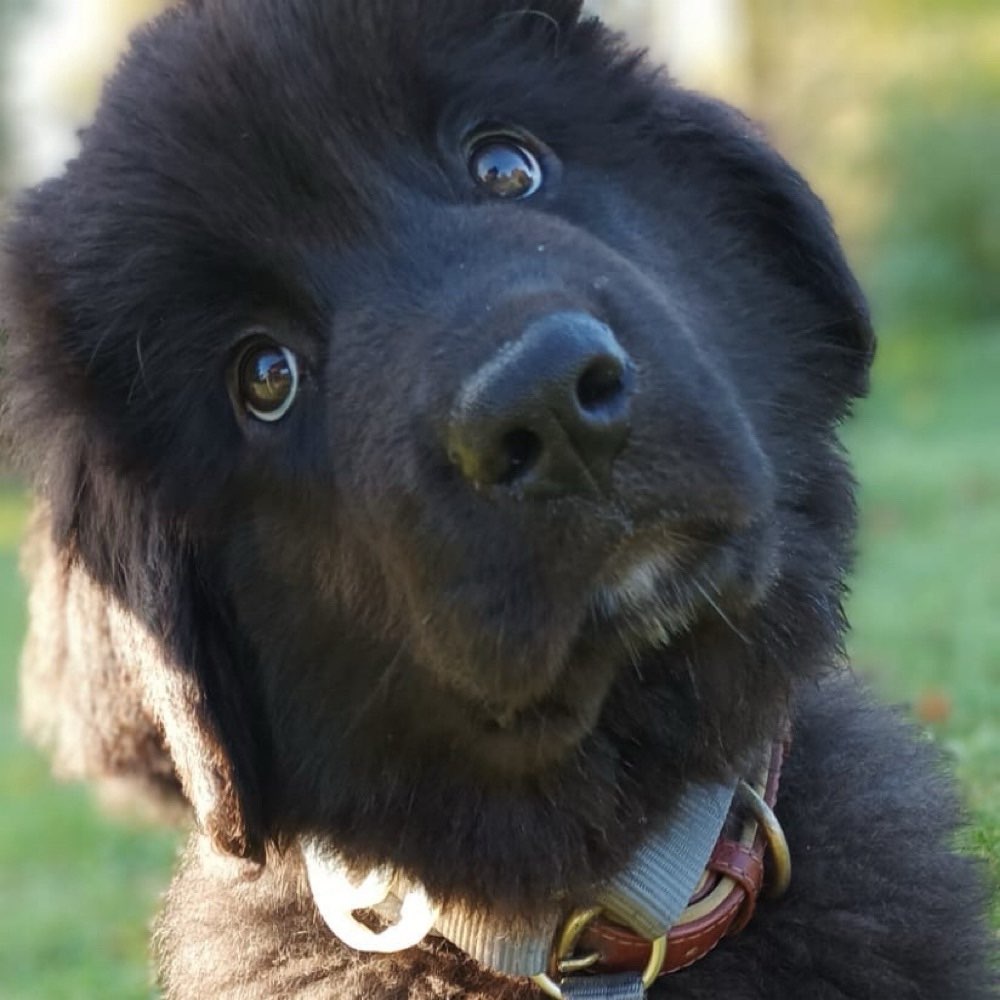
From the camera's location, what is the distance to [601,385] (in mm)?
2207

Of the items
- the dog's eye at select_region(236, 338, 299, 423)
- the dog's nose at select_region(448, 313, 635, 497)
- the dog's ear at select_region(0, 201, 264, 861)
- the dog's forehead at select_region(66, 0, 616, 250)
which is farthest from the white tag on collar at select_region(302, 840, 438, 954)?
the dog's forehead at select_region(66, 0, 616, 250)

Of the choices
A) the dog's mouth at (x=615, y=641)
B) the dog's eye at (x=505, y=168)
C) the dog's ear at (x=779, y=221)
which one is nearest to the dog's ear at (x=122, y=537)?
the dog's mouth at (x=615, y=641)

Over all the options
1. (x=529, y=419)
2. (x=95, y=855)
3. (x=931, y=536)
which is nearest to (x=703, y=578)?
(x=529, y=419)

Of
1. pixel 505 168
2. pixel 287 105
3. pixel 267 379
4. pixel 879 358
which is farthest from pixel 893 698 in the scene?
pixel 879 358

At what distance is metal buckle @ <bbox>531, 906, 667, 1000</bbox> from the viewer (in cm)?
270

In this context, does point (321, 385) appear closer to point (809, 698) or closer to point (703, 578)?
point (703, 578)

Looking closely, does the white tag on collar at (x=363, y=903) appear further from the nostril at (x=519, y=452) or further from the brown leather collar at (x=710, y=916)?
the nostril at (x=519, y=452)

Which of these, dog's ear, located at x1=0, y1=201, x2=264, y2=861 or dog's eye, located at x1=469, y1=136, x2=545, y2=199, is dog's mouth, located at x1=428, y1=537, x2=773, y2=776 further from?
dog's eye, located at x1=469, y1=136, x2=545, y2=199

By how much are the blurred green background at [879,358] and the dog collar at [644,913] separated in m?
0.67

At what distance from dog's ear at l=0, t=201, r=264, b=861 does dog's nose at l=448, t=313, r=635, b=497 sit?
82 cm

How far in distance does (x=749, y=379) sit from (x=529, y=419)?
828 mm

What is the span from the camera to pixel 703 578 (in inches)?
95.8

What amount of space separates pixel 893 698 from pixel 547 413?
2219 mm

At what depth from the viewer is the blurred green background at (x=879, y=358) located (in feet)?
19.3
